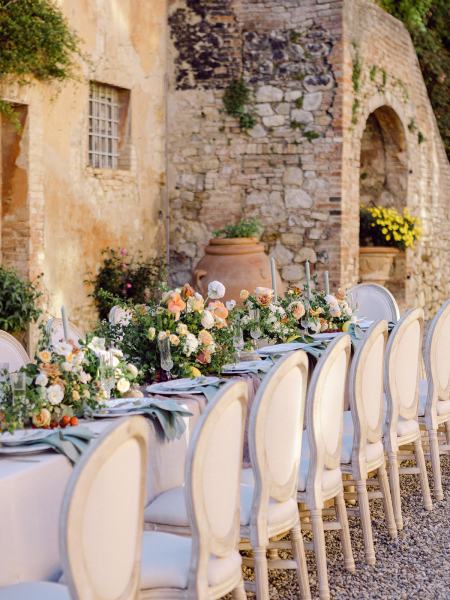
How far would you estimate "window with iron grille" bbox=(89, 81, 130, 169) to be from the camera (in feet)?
31.4

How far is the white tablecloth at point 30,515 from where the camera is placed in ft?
9.44

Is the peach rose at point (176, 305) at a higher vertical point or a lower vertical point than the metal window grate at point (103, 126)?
lower

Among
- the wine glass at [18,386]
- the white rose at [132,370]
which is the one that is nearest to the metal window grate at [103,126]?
the white rose at [132,370]

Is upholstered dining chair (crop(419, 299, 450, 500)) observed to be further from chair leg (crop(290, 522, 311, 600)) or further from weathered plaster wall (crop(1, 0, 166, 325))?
weathered plaster wall (crop(1, 0, 166, 325))

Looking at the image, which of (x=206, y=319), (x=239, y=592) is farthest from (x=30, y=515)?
(x=206, y=319)

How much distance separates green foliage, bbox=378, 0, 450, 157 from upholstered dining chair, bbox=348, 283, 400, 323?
22.0 ft

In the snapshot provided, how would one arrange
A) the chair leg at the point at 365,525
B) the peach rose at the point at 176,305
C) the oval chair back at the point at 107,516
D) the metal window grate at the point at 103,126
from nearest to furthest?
1. the oval chair back at the point at 107,516
2. the chair leg at the point at 365,525
3. the peach rose at the point at 176,305
4. the metal window grate at the point at 103,126

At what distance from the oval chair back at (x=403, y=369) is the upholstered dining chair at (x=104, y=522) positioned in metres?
2.18

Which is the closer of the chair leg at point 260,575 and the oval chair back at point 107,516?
the oval chair back at point 107,516

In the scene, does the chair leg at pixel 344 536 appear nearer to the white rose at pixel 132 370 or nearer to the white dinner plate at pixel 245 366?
the white dinner plate at pixel 245 366

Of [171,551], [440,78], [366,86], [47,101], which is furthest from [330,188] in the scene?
[171,551]

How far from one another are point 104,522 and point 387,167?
396 inches

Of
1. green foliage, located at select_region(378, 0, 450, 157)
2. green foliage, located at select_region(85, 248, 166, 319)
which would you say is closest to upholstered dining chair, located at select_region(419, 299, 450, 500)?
green foliage, located at select_region(85, 248, 166, 319)

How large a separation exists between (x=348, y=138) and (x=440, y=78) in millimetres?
3812
